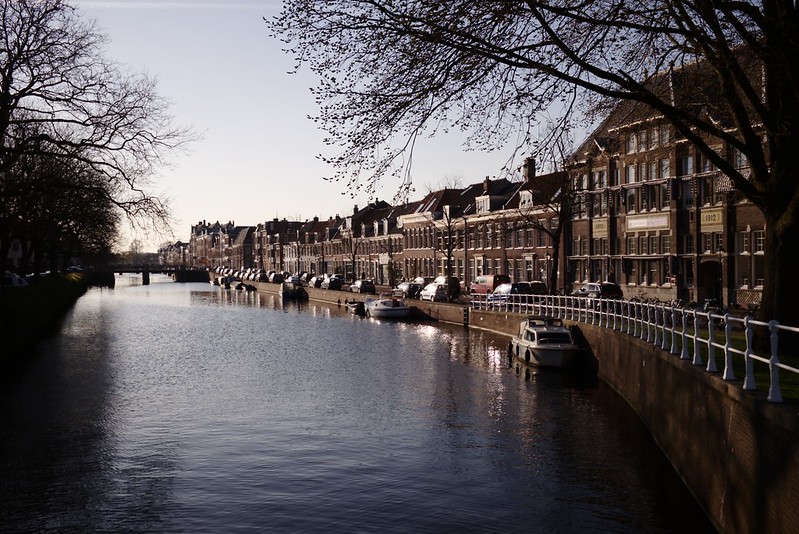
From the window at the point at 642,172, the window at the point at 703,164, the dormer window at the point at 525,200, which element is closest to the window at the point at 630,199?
the window at the point at 642,172

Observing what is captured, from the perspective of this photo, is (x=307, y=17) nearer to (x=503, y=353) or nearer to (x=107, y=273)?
(x=503, y=353)

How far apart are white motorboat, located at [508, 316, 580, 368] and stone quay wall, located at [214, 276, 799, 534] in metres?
8.80

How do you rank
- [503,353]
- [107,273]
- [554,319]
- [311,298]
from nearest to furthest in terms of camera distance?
1. [554,319]
2. [503,353]
3. [311,298]
4. [107,273]

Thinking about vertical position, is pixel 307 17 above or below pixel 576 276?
above

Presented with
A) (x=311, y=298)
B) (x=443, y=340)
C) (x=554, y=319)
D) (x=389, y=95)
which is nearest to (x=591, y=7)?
(x=389, y=95)

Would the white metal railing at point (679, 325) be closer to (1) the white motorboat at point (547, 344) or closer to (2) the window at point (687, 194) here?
(1) the white motorboat at point (547, 344)

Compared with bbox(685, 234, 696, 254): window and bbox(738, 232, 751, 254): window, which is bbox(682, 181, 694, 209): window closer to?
bbox(685, 234, 696, 254): window

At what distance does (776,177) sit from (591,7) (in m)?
6.71

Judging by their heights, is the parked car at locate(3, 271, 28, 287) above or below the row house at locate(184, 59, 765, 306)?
below

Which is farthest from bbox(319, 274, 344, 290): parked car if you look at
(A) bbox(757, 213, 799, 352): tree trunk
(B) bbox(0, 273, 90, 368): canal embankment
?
(A) bbox(757, 213, 799, 352): tree trunk

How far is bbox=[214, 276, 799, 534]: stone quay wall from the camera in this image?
1094 centimetres

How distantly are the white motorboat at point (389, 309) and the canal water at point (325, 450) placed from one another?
26.6m

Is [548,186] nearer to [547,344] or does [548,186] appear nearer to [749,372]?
[547,344]

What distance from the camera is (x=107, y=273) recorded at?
160m
